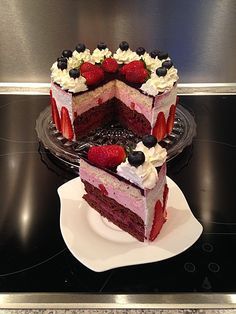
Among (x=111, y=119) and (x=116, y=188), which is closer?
(x=116, y=188)

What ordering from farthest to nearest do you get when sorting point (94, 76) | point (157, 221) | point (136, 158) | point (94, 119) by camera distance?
point (94, 119)
point (94, 76)
point (157, 221)
point (136, 158)

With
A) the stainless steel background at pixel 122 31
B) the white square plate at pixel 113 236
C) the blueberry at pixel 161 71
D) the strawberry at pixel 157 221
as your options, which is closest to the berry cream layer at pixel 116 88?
the blueberry at pixel 161 71

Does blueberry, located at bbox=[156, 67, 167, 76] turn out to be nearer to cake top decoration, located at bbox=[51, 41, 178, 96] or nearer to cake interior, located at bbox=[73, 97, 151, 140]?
cake top decoration, located at bbox=[51, 41, 178, 96]

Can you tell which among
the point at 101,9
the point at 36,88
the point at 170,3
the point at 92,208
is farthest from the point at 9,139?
the point at 170,3

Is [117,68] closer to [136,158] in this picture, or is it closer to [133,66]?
[133,66]

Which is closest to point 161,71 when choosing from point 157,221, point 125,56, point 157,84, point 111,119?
point 157,84

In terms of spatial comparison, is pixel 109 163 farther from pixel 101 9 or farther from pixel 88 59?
pixel 101 9

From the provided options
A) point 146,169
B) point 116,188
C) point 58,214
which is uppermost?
point 146,169
